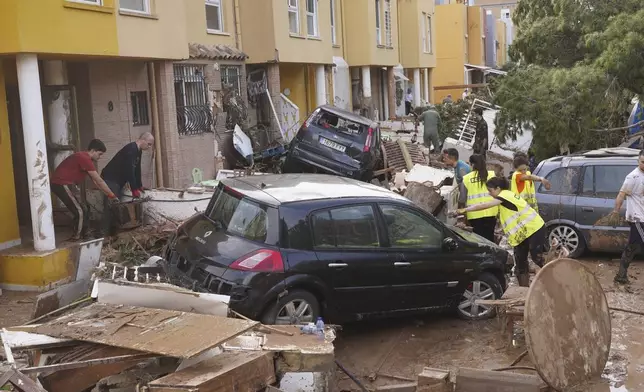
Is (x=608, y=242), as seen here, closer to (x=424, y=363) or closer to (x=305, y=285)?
(x=424, y=363)

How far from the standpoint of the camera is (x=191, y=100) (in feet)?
51.4

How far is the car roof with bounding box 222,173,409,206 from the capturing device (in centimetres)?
721

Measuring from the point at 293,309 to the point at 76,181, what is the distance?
16.3ft

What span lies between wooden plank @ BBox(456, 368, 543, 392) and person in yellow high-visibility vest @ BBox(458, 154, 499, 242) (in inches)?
143

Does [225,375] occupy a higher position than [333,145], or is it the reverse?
[333,145]

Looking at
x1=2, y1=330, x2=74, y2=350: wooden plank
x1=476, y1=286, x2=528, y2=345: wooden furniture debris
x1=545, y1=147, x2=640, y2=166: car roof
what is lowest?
x1=476, y1=286, x2=528, y2=345: wooden furniture debris

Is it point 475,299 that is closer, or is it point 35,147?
point 475,299

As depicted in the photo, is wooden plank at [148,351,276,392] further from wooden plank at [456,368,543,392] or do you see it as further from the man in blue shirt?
the man in blue shirt

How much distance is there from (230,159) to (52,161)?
5.74 meters

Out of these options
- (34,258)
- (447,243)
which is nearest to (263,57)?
(34,258)

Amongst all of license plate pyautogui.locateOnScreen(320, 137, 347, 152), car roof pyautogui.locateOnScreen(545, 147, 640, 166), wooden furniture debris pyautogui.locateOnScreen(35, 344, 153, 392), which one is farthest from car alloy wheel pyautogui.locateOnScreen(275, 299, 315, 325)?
license plate pyautogui.locateOnScreen(320, 137, 347, 152)

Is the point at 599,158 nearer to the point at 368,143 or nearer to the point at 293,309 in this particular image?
the point at 368,143

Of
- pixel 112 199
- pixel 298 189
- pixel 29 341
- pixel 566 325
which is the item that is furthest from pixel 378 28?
pixel 29 341

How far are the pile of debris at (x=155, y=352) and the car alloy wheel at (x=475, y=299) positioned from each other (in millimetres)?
2738
